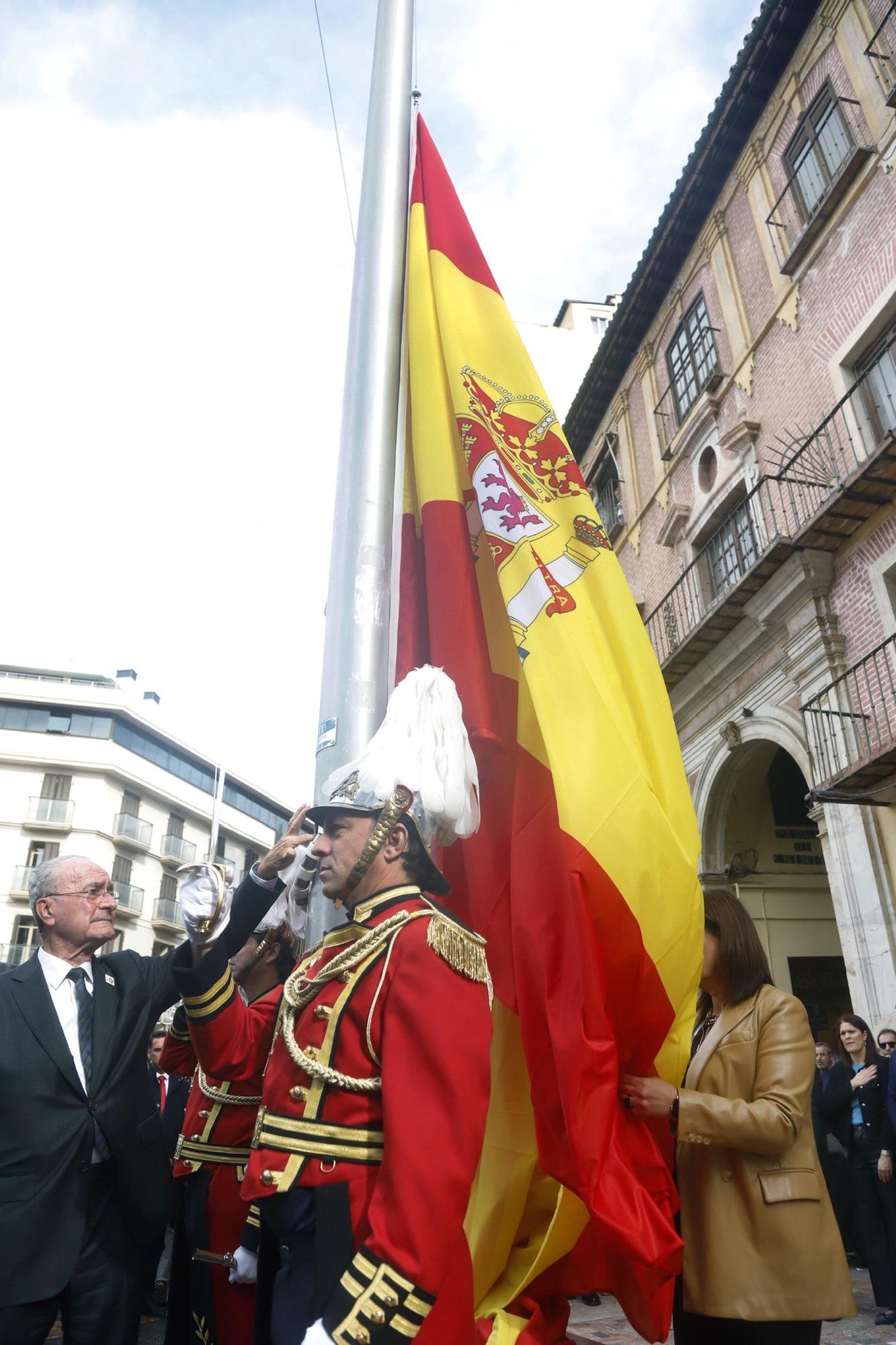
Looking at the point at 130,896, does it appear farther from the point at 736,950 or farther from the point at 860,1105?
the point at 736,950

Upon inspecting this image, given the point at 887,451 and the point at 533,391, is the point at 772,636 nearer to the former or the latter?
the point at 887,451

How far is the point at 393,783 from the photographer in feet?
6.67

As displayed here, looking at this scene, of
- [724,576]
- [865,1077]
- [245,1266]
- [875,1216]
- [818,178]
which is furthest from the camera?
[724,576]

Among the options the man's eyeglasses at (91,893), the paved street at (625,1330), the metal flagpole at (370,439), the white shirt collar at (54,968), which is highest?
the metal flagpole at (370,439)

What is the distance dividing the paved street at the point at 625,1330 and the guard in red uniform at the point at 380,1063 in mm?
3069

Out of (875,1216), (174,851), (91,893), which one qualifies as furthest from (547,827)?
(174,851)

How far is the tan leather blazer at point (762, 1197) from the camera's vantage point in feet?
7.55

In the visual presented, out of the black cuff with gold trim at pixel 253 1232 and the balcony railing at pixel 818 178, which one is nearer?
the black cuff with gold trim at pixel 253 1232

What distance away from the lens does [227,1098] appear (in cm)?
282

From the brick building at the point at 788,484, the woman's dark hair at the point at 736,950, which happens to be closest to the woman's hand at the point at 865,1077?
the brick building at the point at 788,484

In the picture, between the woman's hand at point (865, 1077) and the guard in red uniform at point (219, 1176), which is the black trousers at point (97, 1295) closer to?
the guard in red uniform at point (219, 1176)

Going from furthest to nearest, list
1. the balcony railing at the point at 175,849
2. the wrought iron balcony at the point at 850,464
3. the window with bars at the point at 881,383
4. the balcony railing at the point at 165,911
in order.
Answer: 1. the balcony railing at the point at 175,849
2. the balcony railing at the point at 165,911
3. the window with bars at the point at 881,383
4. the wrought iron balcony at the point at 850,464

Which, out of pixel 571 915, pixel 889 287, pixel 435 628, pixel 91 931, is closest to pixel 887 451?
pixel 889 287

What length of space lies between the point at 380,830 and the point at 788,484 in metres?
9.39
